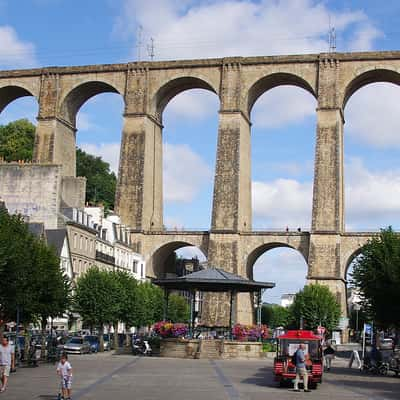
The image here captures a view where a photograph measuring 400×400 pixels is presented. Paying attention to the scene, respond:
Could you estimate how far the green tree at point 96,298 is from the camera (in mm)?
53531

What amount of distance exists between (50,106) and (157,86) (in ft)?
31.1

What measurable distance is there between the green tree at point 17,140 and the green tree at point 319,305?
34275mm

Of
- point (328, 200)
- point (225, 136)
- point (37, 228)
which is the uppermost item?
point (225, 136)

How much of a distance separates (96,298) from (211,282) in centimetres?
1360

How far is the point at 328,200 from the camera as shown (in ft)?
212

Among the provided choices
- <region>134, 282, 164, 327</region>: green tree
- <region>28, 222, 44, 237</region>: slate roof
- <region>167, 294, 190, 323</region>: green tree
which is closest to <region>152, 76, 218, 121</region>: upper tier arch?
<region>134, 282, 164, 327</region>: green tree

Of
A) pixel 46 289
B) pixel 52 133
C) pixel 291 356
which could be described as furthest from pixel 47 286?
pixel 52 133

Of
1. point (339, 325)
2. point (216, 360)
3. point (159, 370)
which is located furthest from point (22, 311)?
point (339, 325)

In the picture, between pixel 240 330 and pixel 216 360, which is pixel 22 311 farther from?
pixel 240 330

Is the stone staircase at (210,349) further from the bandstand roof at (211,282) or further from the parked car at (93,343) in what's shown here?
the parked car at (93,343)

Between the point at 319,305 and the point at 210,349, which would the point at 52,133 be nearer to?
the point at 319,305

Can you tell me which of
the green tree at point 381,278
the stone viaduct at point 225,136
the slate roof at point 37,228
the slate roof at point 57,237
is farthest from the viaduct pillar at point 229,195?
the green tree at point 381,278

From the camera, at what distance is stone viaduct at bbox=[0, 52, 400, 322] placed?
65125 millimetres

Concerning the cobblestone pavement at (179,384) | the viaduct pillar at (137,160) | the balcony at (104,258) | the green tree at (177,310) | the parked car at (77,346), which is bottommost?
the cobblestone pavement at (179,384)
